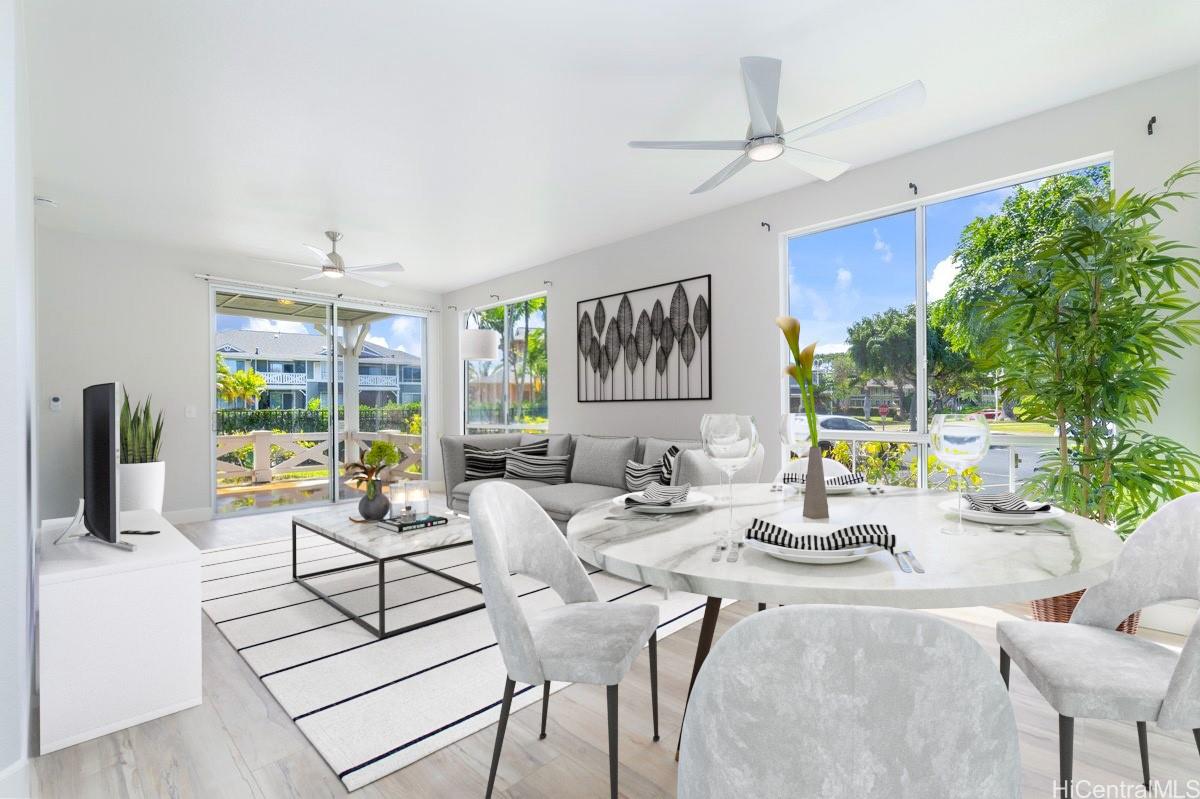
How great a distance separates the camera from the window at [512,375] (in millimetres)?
6133

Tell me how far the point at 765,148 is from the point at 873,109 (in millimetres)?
430

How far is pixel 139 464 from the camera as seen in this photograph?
462 cm

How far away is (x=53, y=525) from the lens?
2607mm

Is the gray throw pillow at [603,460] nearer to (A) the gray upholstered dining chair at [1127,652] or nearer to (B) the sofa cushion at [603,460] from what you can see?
(B) the sofa cushion at [603,460]

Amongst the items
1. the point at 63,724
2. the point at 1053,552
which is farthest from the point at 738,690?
the point at 63,724

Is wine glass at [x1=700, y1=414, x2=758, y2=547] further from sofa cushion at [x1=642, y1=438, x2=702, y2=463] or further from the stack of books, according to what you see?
sofa cushion at [x1=642, y1=438, x2=702, y2=463]

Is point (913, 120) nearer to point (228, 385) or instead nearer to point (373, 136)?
point (373, 136)

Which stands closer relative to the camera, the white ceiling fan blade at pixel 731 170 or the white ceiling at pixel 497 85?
the white ceiling at pixel 497 85

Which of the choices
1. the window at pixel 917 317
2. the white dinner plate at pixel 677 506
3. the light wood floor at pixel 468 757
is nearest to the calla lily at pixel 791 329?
the white dinner plate at pixel 677 506

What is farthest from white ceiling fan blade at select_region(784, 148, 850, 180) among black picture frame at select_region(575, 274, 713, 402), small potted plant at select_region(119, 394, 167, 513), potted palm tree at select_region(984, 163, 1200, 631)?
small potted plant at select_region(119, 394, 167, 513)

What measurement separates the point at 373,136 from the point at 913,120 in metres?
2.87

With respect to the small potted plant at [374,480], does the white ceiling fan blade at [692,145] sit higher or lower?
higher

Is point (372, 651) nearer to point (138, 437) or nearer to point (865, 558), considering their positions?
point (865, 558)

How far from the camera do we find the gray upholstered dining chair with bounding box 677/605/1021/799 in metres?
0.56
